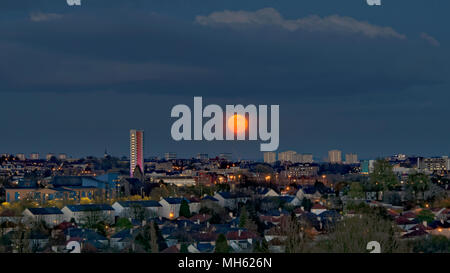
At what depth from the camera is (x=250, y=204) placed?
20.6m

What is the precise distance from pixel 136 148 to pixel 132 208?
77.1 feet

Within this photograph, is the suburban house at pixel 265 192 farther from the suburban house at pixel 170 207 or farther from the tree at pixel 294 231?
the tree at pixel 294 231

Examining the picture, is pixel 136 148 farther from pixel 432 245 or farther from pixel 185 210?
pixel 432 245

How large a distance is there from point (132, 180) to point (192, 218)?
13.5 meters

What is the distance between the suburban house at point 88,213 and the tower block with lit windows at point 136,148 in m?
22.6

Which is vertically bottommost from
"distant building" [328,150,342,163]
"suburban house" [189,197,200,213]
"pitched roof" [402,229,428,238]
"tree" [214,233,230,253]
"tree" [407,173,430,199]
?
"suburban house" [189,197,200,213]

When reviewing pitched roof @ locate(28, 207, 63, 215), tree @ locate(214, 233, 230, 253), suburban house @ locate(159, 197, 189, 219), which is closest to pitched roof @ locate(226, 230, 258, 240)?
tree @ locate(214, 233, 230, 253)

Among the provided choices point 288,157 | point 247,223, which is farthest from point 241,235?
point 288,157

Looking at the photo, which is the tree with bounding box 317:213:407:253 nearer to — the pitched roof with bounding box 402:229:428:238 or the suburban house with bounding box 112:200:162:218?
the pitched roof with bounding box 402:229:428:238

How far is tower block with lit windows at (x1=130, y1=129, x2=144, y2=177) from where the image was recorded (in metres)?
41.6

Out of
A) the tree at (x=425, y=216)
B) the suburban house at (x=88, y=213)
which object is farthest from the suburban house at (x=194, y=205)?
the tree at (x=425, y=216)

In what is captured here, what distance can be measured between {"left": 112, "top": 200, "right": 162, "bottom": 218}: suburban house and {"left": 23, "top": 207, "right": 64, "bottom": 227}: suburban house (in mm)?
1426

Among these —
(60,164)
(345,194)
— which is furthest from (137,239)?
(60,164)
